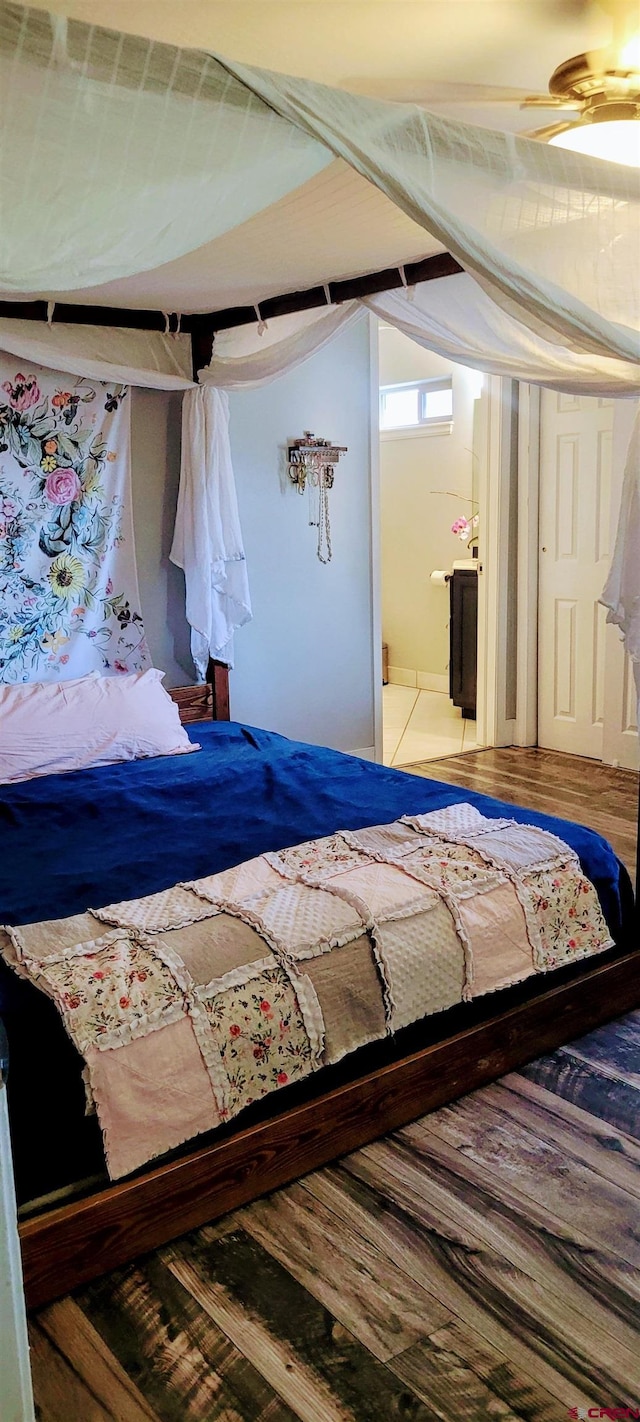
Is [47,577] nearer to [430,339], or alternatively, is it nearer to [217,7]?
[430,339]

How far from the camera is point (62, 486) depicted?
13.1ft

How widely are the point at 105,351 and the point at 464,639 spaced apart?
3145 millimetres

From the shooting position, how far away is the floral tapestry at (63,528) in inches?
153

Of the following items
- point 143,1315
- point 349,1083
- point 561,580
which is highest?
point 561,580

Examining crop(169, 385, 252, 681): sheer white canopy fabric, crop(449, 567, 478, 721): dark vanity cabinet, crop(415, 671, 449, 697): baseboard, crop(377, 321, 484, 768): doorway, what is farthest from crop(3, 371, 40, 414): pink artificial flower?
crop(415, 671, 449, 697): baseboard

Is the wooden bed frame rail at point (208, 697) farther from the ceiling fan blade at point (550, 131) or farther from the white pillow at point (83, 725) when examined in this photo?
the ceiling fan blade at point (550, 131)

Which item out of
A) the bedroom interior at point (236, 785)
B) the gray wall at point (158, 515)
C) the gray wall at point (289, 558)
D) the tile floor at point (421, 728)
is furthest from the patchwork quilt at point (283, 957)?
the tile floor at point (421, 728)

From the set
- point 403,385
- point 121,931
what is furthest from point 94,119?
point 403,385

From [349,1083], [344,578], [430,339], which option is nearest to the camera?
[349,1083]

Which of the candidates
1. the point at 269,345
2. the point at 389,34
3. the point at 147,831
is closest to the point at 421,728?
the point at 269,345

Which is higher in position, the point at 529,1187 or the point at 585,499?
the point at 585,499

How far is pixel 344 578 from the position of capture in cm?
506

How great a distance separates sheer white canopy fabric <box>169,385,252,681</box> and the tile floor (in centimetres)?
154

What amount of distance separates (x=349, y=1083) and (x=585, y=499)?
12.4 feet
